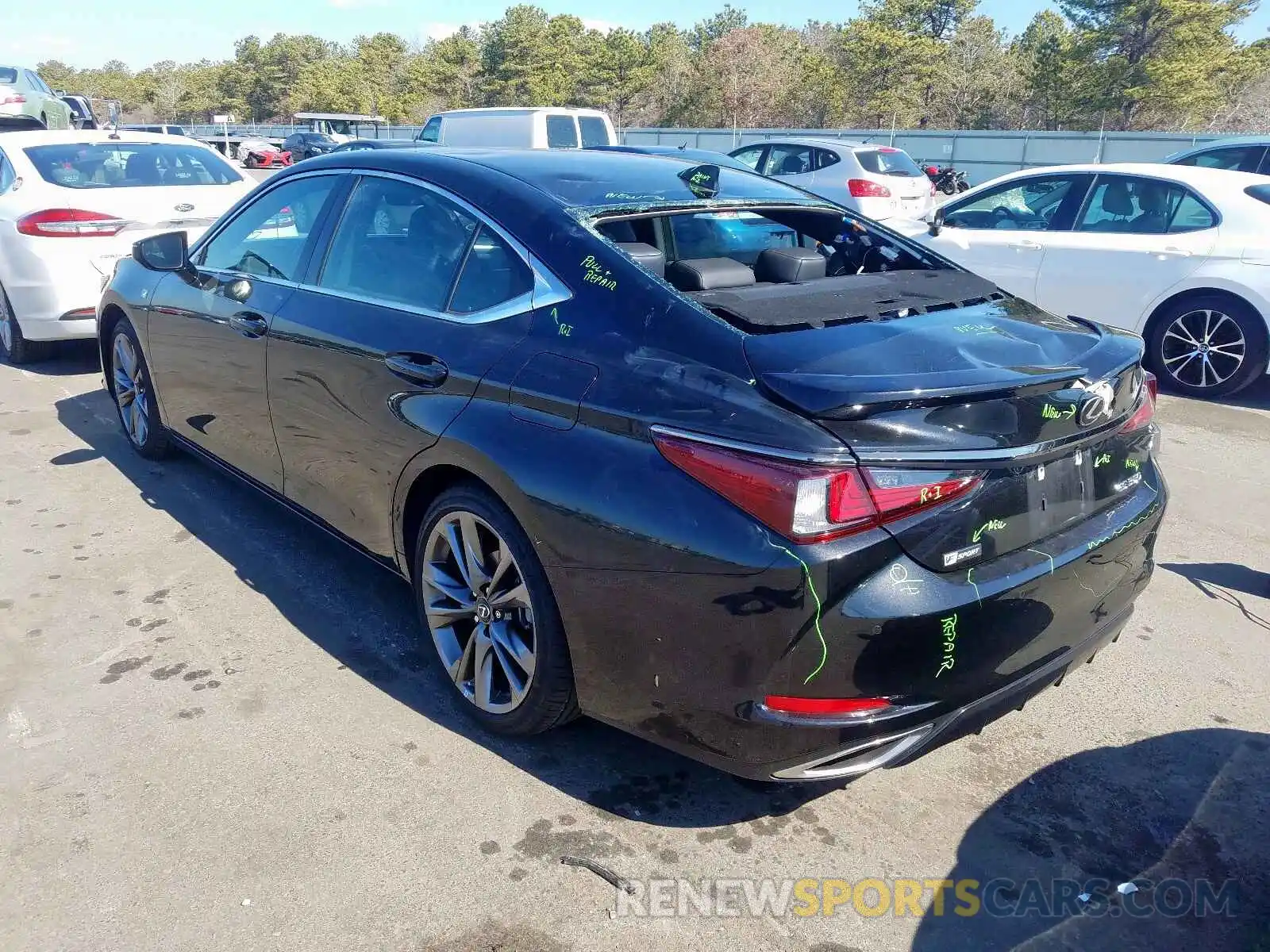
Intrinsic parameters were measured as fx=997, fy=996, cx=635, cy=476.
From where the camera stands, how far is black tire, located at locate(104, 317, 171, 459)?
502 centimetres

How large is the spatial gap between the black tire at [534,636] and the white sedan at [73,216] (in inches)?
190

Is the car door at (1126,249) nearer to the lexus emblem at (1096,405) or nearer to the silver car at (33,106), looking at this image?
the lexus emblem at (1096,405)

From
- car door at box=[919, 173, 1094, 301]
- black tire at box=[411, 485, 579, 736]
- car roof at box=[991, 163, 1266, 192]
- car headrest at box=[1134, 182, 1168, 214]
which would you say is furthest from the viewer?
car door at box=[919, 173, 1094, 301]

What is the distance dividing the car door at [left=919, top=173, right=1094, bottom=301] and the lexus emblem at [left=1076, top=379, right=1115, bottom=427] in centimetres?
523

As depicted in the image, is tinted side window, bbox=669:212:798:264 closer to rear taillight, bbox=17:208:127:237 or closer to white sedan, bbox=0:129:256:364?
white sedan, bbox=0:129:256:364

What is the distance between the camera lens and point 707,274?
2840 mm

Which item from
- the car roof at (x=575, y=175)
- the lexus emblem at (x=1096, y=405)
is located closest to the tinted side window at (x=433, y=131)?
the car roof at (x=575, y=175)

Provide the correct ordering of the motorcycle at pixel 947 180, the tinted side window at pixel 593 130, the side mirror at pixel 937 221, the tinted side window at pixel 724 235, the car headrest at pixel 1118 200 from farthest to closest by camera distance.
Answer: the motorcycle at pixel 947 180 < the tinted side window at pixel 593 130 < the side mirror at pixel 937 221 < the car headrest at pixel 1118 200 < the tinted side window at pixel 724 235

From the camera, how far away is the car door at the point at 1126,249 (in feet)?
22.8

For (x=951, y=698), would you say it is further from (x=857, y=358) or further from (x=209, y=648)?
(x=209, y=648)

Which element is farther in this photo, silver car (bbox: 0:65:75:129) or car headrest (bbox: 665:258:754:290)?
silver car (bbox: 0:65:75:129)

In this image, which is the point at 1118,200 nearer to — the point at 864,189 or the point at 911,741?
the point at 911,741

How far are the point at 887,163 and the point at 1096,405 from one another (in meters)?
13.6

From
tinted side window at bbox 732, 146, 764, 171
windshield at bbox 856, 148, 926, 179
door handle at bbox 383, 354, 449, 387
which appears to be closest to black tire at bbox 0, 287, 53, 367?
door handle at bbox 383, 354, 449, 387
